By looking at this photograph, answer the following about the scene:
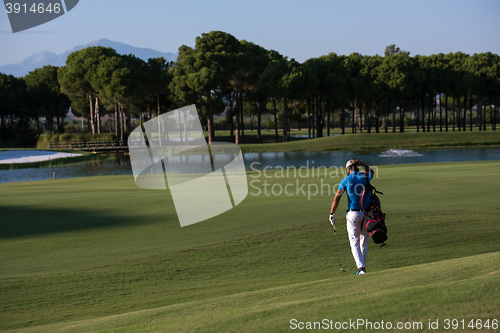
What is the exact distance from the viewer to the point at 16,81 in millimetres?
77125

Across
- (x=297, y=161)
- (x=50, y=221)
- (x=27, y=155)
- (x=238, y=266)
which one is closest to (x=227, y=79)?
(x=297, y=161)

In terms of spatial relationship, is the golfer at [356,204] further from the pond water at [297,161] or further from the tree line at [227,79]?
the tree line at [227,79]

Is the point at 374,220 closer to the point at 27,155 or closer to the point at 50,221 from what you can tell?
the point at 50,221

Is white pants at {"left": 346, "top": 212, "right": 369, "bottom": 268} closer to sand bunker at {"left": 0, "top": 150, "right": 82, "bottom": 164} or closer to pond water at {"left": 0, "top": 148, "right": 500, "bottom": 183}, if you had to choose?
pond water at {"left": 0, "top": 148, "right": 500, "bottom": 183}

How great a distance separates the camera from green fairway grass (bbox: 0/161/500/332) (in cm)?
390

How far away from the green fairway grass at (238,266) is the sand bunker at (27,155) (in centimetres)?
3376

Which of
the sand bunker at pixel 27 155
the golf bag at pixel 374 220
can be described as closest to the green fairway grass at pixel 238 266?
Answer: the golf bag at pixel 374 220

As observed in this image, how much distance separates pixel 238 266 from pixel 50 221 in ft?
22.5

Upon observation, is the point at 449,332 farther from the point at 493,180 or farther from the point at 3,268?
the point at 493,180

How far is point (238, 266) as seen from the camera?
8.17 m

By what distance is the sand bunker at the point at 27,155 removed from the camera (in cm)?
4462

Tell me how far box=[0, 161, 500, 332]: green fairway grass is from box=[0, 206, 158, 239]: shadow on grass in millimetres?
56

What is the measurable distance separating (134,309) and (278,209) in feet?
23.2

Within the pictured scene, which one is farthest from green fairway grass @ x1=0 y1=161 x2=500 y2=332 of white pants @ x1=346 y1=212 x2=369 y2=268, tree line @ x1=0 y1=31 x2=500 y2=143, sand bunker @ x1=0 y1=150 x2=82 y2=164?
tree line @ x1=0 y1=31 x2=500 y2=143
